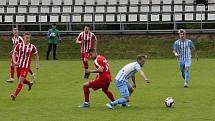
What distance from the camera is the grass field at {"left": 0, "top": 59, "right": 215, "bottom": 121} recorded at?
46.3 ft

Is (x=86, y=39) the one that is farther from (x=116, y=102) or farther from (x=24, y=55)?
(x=116, y=102)

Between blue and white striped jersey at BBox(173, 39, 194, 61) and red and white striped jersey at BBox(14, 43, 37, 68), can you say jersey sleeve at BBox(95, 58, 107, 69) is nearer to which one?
red and white striped jersey at BBox(14, 43, 37, 68)

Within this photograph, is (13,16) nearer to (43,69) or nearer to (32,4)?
(32,4)

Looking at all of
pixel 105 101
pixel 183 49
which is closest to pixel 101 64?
pixel 105 101

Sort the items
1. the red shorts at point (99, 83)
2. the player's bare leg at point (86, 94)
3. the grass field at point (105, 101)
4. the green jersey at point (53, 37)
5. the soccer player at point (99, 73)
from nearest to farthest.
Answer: the grass field at point (105, 101), the soccer player at point (99, 73), the red shorts at point (99, 83), the player's bare leg at point (86, 94), the green jersey at point (53, 37)

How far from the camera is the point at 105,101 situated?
17.3 meters

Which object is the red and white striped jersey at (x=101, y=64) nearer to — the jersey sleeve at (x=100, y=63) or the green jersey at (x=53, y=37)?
the jersey sleeve at (x=100, y=63)

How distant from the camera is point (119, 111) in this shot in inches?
595

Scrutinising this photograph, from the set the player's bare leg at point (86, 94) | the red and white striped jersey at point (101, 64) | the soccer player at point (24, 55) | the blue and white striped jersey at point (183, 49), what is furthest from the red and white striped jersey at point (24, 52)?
the blue and white striped jersey at point (183, 49)

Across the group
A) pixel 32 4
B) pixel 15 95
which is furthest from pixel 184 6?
pixel 15 95

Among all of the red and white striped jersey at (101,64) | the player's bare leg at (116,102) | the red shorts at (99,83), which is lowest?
the player's bare leg at (116,102)

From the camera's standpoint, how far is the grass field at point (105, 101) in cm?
1412

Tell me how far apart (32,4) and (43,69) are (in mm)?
20306

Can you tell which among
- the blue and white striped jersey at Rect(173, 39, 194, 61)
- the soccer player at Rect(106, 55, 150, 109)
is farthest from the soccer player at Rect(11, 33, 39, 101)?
the blue and white striped jersey at Rect(173, 39, 194, 61)
